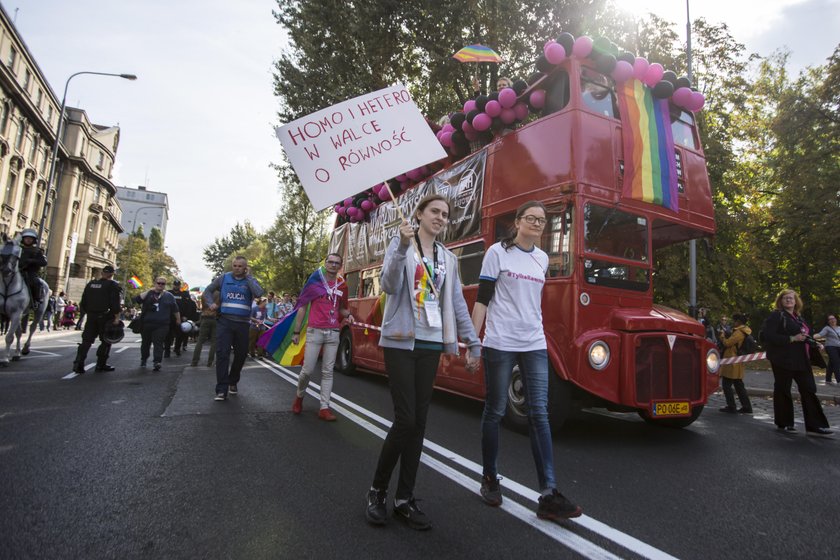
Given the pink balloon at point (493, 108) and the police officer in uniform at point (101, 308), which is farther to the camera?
A: the police officer in uniform at point (101, 308)

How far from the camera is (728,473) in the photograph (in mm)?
4328

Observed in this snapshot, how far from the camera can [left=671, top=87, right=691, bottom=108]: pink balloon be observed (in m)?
6.68

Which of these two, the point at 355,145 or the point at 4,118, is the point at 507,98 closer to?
the point at 355,145

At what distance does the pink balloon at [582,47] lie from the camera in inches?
233

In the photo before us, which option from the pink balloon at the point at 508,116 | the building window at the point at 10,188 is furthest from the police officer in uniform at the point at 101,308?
the building window at the point at 10,188

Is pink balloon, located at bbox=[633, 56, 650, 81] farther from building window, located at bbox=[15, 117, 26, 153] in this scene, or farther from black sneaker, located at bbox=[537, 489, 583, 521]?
building window, located at bbox=[15, 117, 26, 153]

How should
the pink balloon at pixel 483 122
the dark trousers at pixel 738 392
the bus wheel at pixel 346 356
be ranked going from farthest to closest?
the bus wheel at pixel 346 356 < the dark trousers at pixel 738 392 < the pink balloon at pixel 483 122

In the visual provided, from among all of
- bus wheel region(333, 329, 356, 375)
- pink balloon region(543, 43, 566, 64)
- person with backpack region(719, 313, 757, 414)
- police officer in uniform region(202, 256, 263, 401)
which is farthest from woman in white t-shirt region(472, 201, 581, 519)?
bus wheel region(333, 329, 356, 375)

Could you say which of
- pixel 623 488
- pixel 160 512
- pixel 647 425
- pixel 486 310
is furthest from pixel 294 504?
pixel 647 425

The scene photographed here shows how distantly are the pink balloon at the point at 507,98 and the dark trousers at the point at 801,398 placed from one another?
4787 mm

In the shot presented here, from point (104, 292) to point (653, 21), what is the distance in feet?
58.8

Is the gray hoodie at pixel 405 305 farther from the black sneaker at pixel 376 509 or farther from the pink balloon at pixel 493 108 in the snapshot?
the pink balloon at pixel 493 108

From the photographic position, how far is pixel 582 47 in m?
5.95

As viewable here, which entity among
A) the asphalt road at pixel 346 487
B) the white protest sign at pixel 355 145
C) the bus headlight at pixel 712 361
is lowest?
the asphalt road at pixel 346 487
